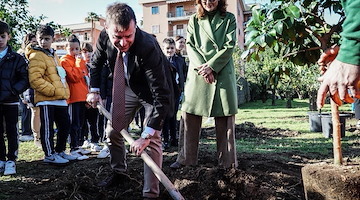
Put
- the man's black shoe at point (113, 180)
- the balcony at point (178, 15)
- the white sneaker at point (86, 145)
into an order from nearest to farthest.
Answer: the man's black shoe at point (113, 180), the white sneaker at point (86, 145), the balcony at point (178, 15)

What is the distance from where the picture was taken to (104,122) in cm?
620

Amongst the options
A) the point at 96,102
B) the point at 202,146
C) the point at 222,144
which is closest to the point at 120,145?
the point at 96,102

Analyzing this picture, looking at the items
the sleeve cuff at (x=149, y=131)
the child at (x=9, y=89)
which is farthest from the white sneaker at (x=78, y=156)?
the sleeve cuff at (x=149, y=131)

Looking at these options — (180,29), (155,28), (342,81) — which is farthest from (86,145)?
(155,28)

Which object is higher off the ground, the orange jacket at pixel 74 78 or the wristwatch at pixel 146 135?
the orange jacket at pixel 74 78

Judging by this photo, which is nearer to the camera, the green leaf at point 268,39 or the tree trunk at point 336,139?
the tree trunk at point 336,139

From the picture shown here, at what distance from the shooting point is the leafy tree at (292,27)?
273 cm

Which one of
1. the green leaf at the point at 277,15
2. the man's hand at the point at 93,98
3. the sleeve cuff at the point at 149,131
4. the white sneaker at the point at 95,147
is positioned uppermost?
the green leaf at the point at 277,15

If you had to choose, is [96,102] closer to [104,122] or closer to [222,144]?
[222,144]

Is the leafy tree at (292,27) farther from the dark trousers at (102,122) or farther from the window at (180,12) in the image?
the window at (180,12)

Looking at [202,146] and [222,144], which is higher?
[222,144]

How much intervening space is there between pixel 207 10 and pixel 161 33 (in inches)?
1586

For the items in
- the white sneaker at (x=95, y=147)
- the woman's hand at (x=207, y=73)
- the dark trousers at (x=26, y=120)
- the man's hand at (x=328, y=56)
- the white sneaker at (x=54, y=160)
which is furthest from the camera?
the dark trousers at (x=26, y=120)

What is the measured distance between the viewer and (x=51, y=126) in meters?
4.36
